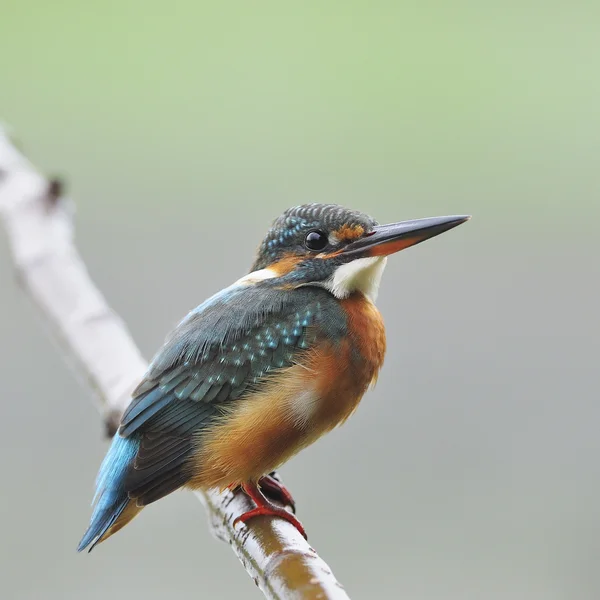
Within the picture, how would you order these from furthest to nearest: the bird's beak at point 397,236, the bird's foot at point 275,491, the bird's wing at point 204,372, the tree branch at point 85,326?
the bird's foot at point 275,491
the bird's wing at point 204,372
the bird's beak at point 397,236
the tree branch at point 85,326

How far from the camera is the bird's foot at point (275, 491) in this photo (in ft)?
6.03

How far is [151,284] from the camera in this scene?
3.02m

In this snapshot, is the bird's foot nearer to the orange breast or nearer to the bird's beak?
the orange breast

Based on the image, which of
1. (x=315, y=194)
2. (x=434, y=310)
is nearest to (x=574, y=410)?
(x=434, y=310)

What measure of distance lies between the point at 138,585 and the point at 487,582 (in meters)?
0.93

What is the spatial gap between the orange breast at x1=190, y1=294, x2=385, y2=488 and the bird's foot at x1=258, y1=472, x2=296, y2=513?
10 centimetres

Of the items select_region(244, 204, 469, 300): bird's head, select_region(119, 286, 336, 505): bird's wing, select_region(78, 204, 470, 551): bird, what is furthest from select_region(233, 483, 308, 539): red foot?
select_region(244, 204, 469, 300): bird's head

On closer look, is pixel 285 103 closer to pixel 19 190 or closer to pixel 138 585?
pixel 19 190

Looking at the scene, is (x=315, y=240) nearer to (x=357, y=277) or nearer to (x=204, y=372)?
(x=357, y=277)

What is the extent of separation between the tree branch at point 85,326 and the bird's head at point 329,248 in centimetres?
32

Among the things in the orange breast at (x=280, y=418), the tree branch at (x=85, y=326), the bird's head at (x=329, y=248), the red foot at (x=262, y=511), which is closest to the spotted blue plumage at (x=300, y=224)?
the bird's head at (x=329, y=248)

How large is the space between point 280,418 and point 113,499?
1.09ft

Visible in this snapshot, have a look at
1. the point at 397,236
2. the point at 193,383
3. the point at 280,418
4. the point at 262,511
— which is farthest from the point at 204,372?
the point at 397,236

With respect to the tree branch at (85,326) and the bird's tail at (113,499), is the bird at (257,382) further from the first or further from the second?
the tree branch at (85,326)
